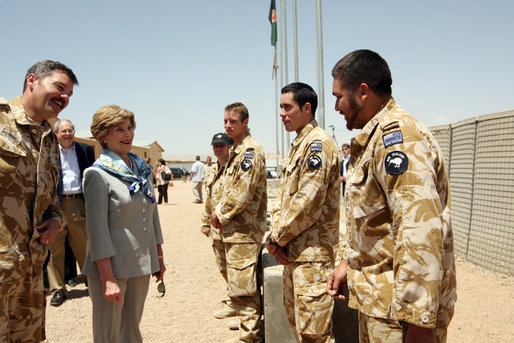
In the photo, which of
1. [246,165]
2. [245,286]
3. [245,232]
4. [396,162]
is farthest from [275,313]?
[396,162]

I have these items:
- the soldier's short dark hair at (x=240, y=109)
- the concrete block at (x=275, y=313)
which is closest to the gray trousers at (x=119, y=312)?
the concrete block at (x=275, y=313)

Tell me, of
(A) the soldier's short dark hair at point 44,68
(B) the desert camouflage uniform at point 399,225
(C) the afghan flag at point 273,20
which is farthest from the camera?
(C) the afghan flag at point 273,20

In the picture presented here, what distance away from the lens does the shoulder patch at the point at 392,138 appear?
59.3 inches

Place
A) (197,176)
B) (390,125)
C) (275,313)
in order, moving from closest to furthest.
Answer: (390,125) < (275,313) < (197,176)

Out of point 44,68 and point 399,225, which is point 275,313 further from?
point 44,68

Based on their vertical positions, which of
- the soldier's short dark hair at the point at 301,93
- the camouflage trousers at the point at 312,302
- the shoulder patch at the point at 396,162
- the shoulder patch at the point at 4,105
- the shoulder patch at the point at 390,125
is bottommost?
the camouflage trousers at the point at 312,302

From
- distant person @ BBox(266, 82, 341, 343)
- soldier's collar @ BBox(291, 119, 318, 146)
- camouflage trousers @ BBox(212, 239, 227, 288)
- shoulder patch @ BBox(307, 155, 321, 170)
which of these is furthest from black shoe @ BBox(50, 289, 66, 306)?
shoulder patch @ BBox(307, 155, 321, 170)

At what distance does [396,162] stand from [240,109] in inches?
106

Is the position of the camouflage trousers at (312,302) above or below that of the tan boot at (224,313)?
above

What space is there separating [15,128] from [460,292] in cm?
520

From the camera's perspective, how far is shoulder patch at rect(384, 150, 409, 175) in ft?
4.78

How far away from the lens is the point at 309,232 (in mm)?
2732

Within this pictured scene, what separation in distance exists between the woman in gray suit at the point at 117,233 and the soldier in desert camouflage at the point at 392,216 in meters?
1.40

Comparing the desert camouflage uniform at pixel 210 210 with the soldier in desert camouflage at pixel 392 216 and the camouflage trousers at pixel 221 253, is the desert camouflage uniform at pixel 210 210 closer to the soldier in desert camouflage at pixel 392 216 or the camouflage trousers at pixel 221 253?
the camouflage trousers at pixel 221 253
